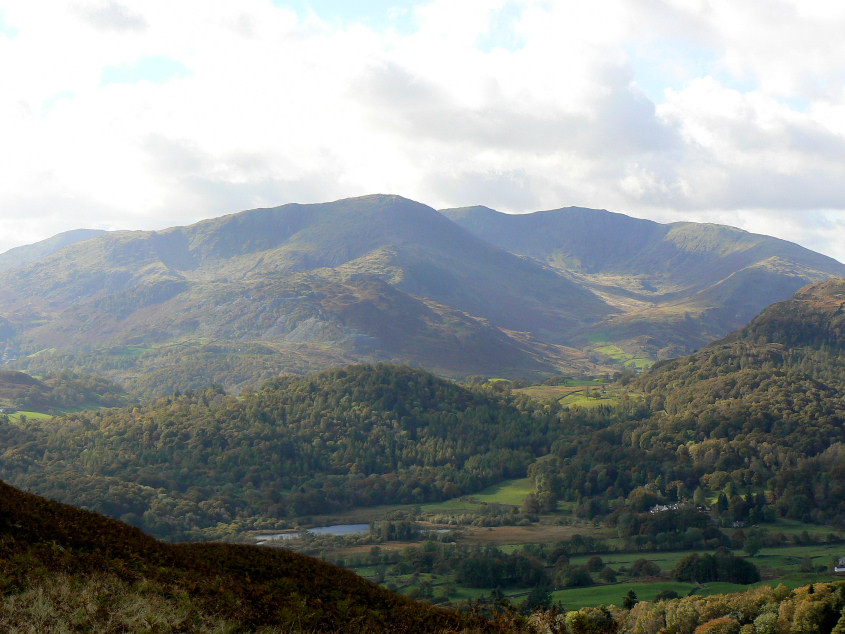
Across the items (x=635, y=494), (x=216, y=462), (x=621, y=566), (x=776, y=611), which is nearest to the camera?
(x=776, y=611)

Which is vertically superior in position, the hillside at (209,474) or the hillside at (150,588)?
the hillside at (150,588)

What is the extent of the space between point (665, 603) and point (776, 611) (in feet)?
48.6

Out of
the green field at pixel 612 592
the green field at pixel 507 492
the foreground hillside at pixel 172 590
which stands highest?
the foreground hillside at pixel 172 590

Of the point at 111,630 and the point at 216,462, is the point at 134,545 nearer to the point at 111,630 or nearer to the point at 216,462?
the point at 111,630

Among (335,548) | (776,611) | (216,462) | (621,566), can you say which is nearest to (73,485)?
(216,462)

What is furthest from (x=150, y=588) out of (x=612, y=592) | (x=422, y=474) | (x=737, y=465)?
(x=737, y=465)

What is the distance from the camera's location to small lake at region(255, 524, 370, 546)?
139m

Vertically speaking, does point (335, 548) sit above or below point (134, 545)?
below

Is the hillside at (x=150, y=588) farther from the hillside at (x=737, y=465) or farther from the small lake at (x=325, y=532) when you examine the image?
the hillside at (x=737, y=465)

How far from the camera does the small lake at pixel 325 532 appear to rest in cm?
13945

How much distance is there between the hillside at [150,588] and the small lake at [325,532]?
112 meters

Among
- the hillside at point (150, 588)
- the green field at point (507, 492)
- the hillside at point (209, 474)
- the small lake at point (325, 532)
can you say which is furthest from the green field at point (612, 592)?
the green field at point (507, 492)

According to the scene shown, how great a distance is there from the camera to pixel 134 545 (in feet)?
89.7

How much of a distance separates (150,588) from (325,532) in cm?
13274
